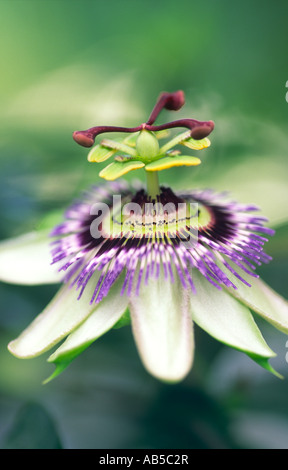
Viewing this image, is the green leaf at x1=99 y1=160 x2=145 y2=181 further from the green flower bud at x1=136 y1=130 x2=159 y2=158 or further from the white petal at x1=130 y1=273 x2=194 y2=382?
the white petal at x1=130 y1=273 x2=194 y2=382

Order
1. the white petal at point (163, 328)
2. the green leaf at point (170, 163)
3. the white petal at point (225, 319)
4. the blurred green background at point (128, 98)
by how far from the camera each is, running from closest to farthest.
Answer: the white petal at point (163, 328)
the white petal at point (225, 319)
the green leaf at point (170, 163)
the blurred green background at point (128, 98)

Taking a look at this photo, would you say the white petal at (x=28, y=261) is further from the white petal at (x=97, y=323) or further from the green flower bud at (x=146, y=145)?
the green flower bud at (x=146, y=145)

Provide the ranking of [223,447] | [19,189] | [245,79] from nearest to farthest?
[223,447], [19,189], [245,79]

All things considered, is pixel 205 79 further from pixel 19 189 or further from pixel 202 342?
pixel 202 342

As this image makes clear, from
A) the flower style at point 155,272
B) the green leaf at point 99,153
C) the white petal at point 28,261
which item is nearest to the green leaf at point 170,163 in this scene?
the flower style at point 155,272

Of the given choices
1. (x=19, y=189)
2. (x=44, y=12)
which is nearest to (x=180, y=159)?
(x=19, y=189)

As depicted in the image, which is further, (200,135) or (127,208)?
(127,208)

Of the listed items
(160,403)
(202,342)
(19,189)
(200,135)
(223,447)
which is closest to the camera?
(200,135)
